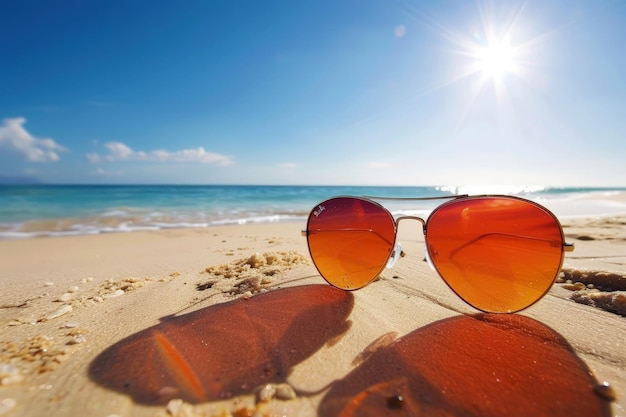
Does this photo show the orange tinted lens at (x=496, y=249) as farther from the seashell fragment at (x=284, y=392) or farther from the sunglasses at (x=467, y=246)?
the seashell fragment at (x=284, y=392)

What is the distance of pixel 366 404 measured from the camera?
3.10 feet

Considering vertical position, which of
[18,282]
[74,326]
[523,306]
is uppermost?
[523,306]

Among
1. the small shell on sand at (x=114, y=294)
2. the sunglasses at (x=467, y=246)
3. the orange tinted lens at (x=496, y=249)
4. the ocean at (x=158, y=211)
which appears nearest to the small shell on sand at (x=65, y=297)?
the small shell on sand at (x=114, y=294)

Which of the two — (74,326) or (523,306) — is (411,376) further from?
(74,326)

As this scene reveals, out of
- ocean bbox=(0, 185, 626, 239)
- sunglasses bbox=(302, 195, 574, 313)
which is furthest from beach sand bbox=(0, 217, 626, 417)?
ocean bbox=(0, 185, 626, 239)

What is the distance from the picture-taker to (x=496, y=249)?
5.48ft

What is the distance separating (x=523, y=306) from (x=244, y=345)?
1441 mm

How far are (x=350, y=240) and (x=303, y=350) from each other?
2.92 feet

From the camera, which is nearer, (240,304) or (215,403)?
(215,403)

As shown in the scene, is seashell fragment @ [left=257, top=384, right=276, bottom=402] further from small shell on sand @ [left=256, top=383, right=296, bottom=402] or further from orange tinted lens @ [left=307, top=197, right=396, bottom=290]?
orange tinted lens @ [left=307, top=197, right=396, bottom=290]

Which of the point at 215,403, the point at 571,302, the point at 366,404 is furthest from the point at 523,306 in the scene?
the point at 215,403

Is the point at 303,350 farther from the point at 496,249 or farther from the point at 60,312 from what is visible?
the point at 60,312

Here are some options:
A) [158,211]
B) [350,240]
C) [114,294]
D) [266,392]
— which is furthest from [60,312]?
[158,211]

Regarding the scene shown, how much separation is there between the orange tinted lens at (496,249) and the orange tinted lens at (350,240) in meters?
0.32
